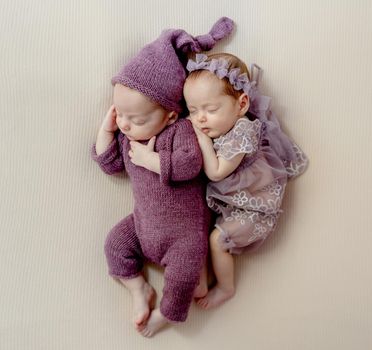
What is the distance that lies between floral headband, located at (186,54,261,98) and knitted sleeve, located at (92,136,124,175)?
26 centimetres

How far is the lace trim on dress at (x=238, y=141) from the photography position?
1135 millimetres

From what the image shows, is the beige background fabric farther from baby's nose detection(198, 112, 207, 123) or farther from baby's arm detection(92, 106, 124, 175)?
baby's nose detection(198, 112, 207, 123)

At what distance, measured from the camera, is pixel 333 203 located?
4.26 ft

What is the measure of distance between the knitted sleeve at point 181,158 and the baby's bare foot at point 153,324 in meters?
0.36

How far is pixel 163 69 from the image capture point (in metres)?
1.14

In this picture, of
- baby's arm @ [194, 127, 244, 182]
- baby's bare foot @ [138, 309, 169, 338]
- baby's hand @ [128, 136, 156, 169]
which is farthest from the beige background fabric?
baby's arm @ [194, 127, 244, 182]

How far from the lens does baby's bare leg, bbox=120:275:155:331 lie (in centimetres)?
124

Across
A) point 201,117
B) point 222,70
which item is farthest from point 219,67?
point 201,117

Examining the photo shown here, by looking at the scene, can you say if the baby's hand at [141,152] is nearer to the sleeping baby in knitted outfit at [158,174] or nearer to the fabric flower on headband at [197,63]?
the sleeping baby in knitted outfit at [158,174]

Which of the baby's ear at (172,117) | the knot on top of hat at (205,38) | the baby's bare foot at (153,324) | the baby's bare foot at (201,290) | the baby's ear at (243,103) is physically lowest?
the baby's bare foot at (153,324)

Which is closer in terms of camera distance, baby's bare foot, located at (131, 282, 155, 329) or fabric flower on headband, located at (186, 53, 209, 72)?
fabric flower on headband, located at (186, 53, 209, 72)

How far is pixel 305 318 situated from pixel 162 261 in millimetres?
422

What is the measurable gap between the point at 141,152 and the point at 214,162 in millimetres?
173

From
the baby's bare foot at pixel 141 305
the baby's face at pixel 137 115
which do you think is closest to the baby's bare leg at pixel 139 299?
the baby's bare foot at pixel 141 305
